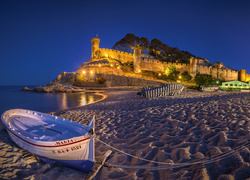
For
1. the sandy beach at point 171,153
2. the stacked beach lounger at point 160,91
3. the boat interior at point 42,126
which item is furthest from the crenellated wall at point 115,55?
the sandy beach at point 171,153

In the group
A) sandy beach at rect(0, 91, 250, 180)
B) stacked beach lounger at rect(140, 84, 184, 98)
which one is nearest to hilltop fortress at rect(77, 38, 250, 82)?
stacked beach lounger at rect(140, 84, 184, 98)

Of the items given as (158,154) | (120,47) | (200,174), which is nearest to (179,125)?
(158,154)

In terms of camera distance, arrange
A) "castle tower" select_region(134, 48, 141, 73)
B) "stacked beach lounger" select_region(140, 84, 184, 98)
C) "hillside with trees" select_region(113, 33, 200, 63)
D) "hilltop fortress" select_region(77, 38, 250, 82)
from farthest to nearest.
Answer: "hillside with trees" select_region(113, 33, 200, 63) → "castle tower" select_region(134, 48, 141, 73) → "hilltop fortress" select_region(77, 38, 250, 82) → "stacked beach lounger" select_region(140, 84, 184, 98)

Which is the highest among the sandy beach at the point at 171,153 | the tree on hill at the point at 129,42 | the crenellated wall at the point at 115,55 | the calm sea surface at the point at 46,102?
the tree on hill at the point at 129,42

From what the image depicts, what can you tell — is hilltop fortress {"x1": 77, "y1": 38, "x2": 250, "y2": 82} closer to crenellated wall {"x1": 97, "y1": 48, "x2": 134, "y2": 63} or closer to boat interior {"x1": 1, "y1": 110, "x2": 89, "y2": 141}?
crenellated wall {"x1": 97, "y1": 48, "x2": 134, "y2": 63}

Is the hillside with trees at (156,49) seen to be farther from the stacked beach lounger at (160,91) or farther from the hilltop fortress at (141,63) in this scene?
the stacked beach lounger at (160,91)

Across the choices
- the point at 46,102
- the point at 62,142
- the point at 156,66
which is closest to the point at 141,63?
the point at 156,66

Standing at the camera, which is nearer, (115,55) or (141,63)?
(141,63)

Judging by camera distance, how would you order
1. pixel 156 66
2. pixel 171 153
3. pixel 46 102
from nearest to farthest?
pixel 171 153
pixel 46 102
pixel 156 66

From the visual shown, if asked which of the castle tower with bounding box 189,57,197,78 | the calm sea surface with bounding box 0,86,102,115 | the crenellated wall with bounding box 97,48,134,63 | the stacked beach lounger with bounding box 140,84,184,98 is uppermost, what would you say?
the crenellated wall with bounding box 97,48,134,63

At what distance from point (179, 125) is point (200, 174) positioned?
219cm

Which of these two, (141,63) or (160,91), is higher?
(141,63)

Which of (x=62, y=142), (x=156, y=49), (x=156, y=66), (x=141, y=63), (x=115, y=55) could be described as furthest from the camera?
(x=156, y=49)

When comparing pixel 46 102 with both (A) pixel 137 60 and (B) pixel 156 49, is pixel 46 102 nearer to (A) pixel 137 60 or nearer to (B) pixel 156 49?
(A) pixel 137 60
